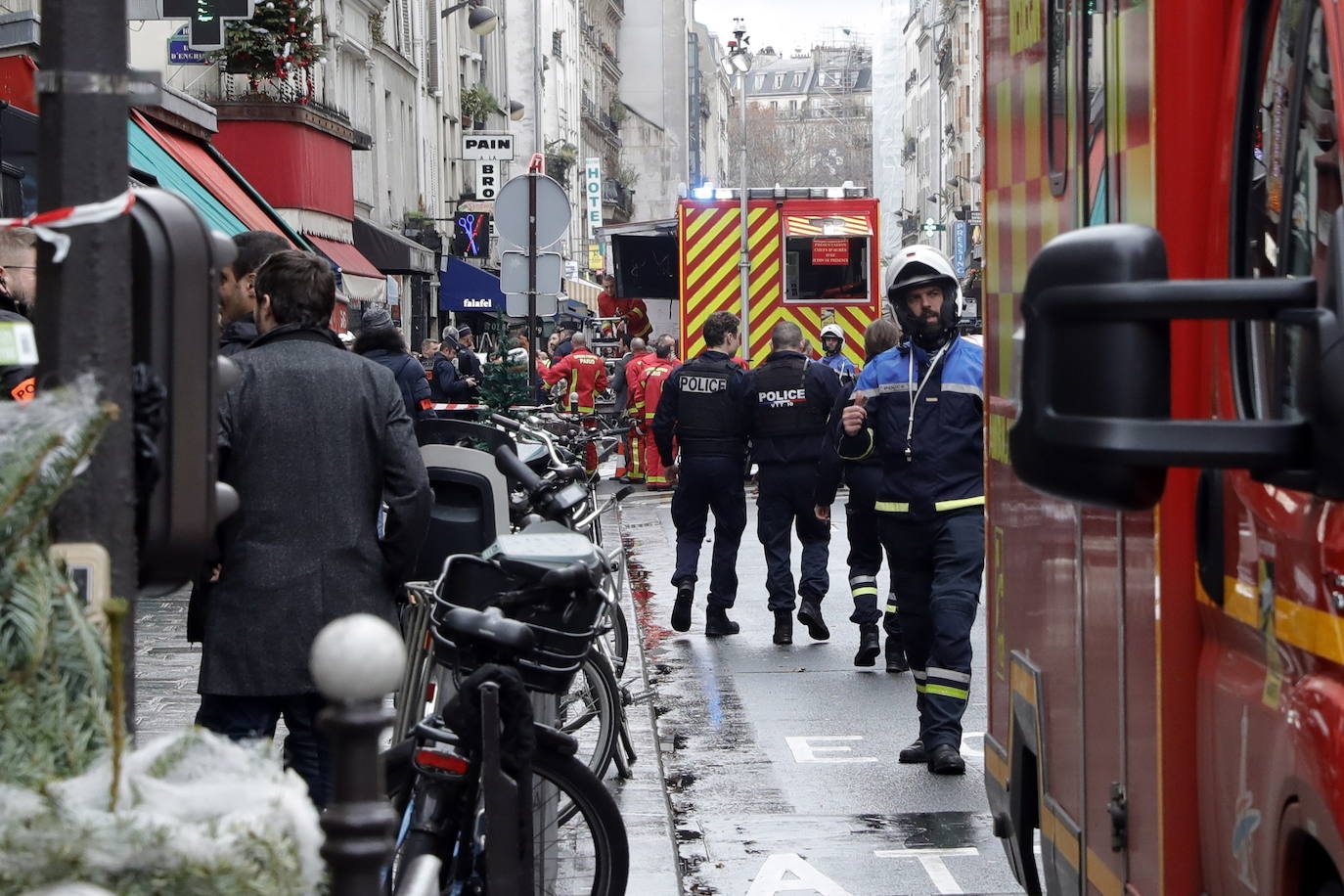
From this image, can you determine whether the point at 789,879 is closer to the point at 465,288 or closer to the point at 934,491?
the point at 934,491

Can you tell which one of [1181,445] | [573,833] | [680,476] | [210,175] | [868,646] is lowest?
[868,646]

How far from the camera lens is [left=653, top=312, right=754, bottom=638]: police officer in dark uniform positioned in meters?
12.5

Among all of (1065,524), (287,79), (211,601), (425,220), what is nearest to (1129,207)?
(1065,524)

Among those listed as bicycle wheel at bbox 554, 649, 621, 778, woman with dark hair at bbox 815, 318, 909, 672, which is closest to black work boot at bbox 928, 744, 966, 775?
bicycle wheel at bbox 554, 649, 621, 778

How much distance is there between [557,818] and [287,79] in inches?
813

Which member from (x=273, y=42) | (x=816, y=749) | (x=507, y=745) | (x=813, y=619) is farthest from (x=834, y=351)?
(x=507, y=745)

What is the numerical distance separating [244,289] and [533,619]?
1.60 m

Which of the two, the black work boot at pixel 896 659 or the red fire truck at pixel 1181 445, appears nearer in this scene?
the red fire truck at pixel 1181 445

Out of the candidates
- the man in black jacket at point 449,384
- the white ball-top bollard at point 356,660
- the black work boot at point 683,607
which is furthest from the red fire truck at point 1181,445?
the man in black jacket at point 449,384

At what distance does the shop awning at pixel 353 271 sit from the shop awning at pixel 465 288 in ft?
39.7

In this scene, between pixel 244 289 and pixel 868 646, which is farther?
pixel 868 646

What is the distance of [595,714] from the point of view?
303 inches

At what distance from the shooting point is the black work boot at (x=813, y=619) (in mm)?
12039

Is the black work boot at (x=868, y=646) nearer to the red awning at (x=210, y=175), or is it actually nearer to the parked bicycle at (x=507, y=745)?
the parked bicycle at (x=507, y=745)
